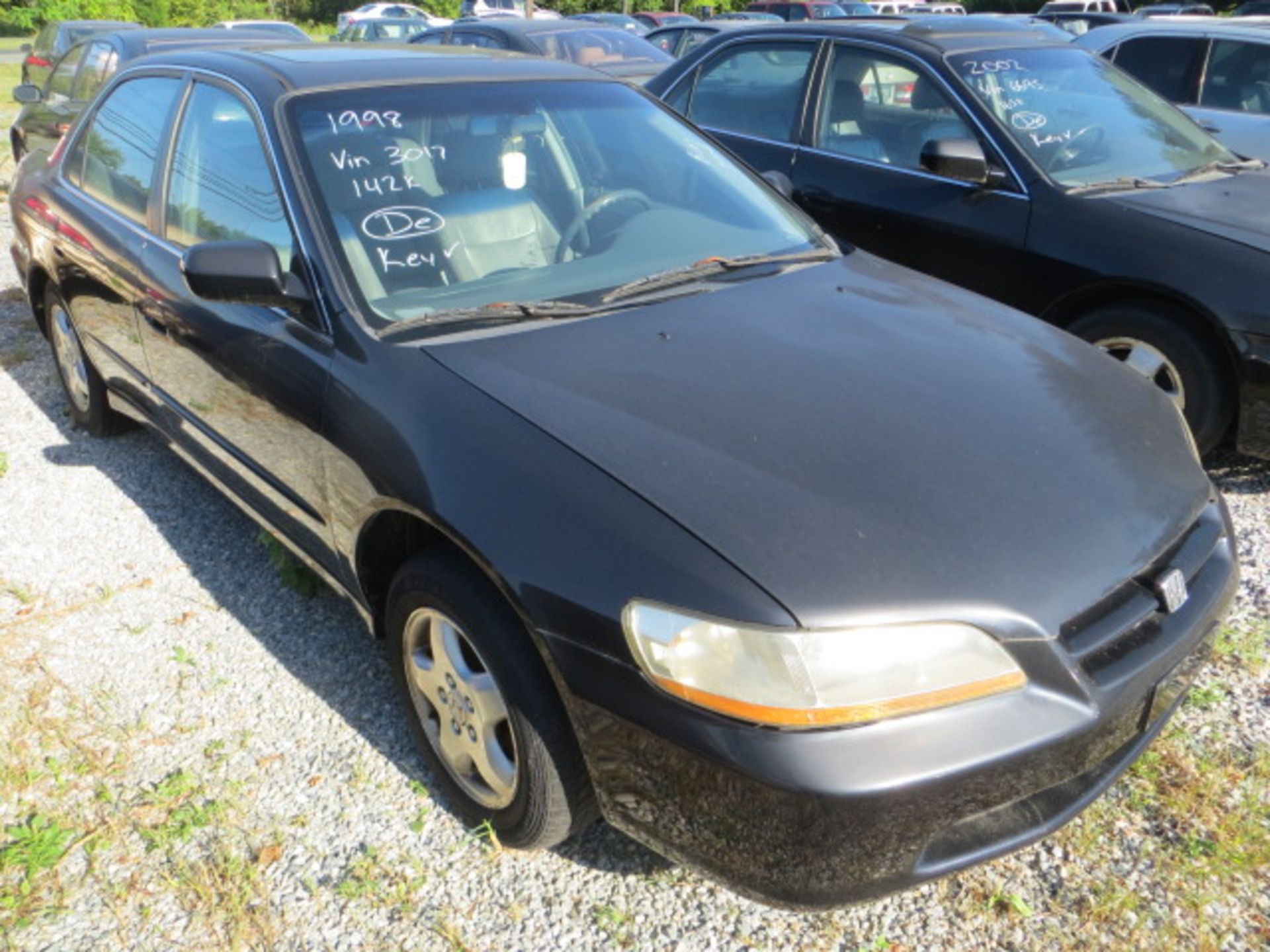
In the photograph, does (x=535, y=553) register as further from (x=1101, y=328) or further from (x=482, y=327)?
(x=1101, y=328)

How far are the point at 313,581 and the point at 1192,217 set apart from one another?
3.40 metres

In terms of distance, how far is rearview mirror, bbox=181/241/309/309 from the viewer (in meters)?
2.52

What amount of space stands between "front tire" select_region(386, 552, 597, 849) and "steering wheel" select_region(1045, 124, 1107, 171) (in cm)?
324

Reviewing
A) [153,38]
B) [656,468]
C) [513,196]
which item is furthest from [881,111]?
[153,38]

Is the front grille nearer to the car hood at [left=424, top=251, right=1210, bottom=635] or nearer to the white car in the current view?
the car hood at [left=424, top=251, right=1210, bottom=635]

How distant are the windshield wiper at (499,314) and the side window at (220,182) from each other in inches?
16.4

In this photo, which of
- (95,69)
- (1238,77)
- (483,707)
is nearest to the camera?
(483,707)

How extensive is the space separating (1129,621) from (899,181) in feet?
10.0

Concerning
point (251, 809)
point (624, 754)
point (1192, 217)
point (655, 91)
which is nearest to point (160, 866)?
point (251, 809)

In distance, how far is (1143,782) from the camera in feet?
8.34

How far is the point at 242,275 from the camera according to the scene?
2.52m

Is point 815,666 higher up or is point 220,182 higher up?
point 220,182

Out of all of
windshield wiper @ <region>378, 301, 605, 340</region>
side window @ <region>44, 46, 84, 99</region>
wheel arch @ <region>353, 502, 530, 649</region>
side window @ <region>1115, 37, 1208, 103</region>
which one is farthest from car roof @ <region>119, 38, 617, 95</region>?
side window @ <region>44, 46, 84, 99</region>

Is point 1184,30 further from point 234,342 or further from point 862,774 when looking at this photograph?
point 862,774
